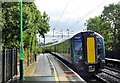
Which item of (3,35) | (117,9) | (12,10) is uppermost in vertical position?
(117,9)

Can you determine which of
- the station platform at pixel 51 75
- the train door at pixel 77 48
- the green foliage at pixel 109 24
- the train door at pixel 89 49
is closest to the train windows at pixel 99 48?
the train door at pixel 89 49

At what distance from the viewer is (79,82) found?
1759cm

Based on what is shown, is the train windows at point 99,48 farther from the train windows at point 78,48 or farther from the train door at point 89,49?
the train windows at point 78,48

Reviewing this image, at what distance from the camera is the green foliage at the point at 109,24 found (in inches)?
2781

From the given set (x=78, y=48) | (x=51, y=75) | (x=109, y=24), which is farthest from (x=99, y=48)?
(x=109, y=24)

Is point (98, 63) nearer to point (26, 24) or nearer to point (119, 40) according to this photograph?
point (26, 24)

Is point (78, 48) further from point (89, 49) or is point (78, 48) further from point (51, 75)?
point (51, 75)

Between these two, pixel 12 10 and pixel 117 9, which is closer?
pixel 12 10

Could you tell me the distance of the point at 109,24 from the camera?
75.6 m

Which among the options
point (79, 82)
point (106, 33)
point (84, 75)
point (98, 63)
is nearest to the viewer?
point (79, 82)

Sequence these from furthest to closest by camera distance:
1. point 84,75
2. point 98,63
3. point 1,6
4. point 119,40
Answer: point 119,40, point 84,75, point 98,63, point 1,6

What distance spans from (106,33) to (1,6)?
5470 centimetres

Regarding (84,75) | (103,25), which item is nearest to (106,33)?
(103,25)

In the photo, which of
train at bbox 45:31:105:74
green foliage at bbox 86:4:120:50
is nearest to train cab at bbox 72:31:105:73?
train at bbox 45:31:105:74
